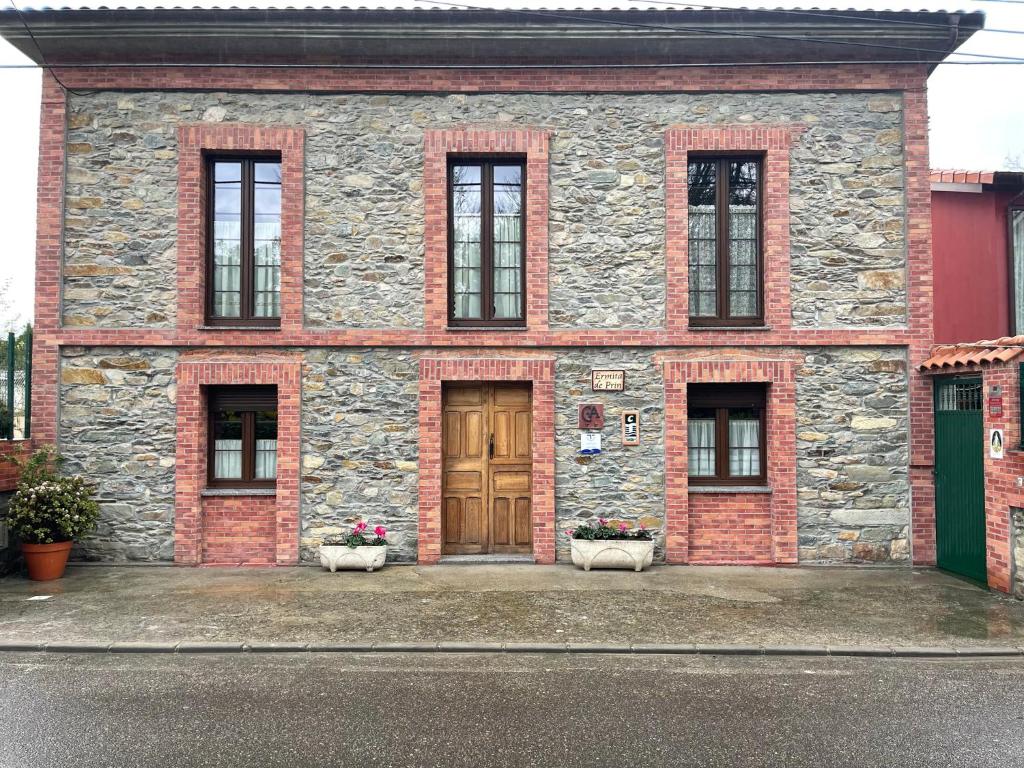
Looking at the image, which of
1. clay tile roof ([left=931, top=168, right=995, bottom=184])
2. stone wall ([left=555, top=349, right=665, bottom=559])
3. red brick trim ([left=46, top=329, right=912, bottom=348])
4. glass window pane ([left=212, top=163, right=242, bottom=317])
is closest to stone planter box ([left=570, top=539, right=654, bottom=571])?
stone wall ([left=555, top=349, right=665, bottom=559])

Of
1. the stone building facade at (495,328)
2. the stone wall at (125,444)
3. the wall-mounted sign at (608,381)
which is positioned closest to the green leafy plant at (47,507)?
the stone wall at (125,444)

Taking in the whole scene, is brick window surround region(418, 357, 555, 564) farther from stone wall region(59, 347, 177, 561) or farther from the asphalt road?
stone wall region(59, 347, 177, 561)

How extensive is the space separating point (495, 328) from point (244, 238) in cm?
374

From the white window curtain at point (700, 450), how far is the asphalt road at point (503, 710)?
367cm

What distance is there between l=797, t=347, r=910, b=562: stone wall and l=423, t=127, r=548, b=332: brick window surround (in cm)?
376

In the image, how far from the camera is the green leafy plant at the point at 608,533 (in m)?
8.66

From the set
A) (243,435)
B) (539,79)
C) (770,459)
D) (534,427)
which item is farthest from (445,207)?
(770,459)

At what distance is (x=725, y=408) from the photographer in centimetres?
927

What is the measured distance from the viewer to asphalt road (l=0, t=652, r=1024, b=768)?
164 inches

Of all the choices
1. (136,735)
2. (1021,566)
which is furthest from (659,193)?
(136,735)

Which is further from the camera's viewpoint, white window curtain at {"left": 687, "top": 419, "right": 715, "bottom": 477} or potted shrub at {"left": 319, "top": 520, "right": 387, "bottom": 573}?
white window curtain at {"left": 687, "top": 419, "right": 715, "bottom": 477}

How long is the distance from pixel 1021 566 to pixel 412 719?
6.86 metres

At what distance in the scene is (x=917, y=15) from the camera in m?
8.77

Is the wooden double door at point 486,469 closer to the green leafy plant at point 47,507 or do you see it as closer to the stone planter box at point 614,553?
the stone planter box at point 614,553
